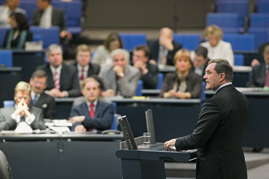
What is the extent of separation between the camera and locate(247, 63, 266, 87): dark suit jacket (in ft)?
20.5

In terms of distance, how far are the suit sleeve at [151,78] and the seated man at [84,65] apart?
630 mm

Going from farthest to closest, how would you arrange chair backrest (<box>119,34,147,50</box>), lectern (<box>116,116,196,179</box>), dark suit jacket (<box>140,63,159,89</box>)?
chair backrest (<box>119,34,147,50</box>) < dark suit jacket (<box>140,63,159,89</box>) < lectern (<box>116,116,196,179</box>)

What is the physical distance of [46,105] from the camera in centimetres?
527

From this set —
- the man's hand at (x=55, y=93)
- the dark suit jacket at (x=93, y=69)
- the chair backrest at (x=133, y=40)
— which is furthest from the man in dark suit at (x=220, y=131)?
the chair backrest at (x=133, y=40)

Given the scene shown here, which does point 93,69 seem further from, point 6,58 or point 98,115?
point 98,115

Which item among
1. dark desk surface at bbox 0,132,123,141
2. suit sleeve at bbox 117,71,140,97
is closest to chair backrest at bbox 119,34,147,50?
suit sleeve at bbox 117,71,140,97

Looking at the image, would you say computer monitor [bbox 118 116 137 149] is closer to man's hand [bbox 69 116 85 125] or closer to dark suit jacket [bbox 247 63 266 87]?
man's hand [bbox 69 116 85 125]

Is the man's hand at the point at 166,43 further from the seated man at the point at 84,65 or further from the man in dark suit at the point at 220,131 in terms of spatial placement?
the man in dark suit at the point at 220,131

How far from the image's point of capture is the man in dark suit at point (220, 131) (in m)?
3.09

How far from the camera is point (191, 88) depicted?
229 inches

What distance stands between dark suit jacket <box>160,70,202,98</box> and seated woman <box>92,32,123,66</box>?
128 centimetres

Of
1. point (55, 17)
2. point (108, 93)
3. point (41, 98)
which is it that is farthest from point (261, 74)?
point (55, 17)

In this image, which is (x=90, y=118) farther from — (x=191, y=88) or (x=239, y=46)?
(x=239, y=46)

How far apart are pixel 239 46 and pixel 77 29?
325cm
